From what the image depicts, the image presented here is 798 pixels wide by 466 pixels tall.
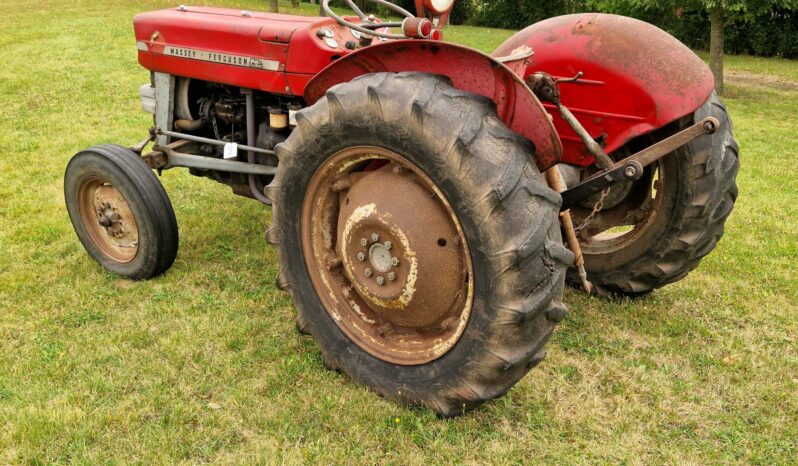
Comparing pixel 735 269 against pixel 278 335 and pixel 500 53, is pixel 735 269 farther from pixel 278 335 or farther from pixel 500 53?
pixel 278 335

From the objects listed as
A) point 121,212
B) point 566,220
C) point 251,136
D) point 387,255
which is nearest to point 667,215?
point 566,220

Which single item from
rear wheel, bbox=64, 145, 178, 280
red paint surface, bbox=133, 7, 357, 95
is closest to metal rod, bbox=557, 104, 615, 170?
red paint surface, bbox=133, 7, 357, 95

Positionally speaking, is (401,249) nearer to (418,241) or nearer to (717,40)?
(418,241)

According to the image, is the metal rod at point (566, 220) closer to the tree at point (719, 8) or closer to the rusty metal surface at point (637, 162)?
the rusty metal surface at point (637, 162)

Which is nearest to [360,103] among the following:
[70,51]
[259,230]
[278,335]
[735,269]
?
[278,335]

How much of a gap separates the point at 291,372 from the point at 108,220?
1.66m

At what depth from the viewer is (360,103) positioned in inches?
94.2

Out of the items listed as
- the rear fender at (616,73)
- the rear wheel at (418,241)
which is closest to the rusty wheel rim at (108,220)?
the rear wheel at (418,241)

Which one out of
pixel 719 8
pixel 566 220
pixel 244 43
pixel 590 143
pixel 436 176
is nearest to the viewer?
pixel 436 176

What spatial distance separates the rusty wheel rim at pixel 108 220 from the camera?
12.5 feet

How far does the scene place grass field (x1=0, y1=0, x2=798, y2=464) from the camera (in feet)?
8.16

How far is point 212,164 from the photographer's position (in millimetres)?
3818

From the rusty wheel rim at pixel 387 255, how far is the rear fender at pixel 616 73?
0.94 meters

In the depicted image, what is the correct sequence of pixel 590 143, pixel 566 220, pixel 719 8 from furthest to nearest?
1. pixel 719 8
2. pixel 566 220
3. pixel 590 143
